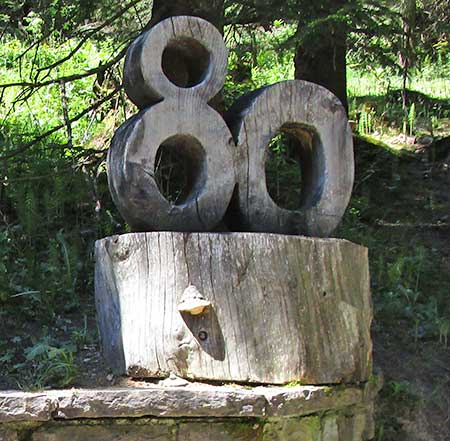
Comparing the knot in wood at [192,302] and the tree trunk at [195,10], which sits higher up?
the tree trunk at [195,10]

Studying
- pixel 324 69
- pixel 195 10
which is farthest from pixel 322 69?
pixel 195 10

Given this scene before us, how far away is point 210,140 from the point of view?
343 centimetres

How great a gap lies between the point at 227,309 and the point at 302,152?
1.07 m

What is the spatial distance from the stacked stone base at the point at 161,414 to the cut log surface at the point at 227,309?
0.11 metres

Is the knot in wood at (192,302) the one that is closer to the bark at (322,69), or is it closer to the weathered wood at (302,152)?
the weathered wood at (302,152)

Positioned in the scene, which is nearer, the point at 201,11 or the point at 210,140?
the point at 210,140

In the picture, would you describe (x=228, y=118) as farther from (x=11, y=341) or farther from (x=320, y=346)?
(x=11, y=341)

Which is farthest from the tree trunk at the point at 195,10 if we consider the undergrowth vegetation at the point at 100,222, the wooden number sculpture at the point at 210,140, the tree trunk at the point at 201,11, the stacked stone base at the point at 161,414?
the stacked stone base at the point at 161,414

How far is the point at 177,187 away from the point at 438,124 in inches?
138

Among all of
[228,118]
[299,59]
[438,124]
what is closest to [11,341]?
[228,118]

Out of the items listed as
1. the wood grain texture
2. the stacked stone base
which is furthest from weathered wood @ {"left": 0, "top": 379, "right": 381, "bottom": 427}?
the wood grain texture

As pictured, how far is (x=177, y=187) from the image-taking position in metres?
5.69

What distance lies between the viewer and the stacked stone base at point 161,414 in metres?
2.83

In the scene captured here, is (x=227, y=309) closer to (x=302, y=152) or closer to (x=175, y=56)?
(x=302, y=152)
